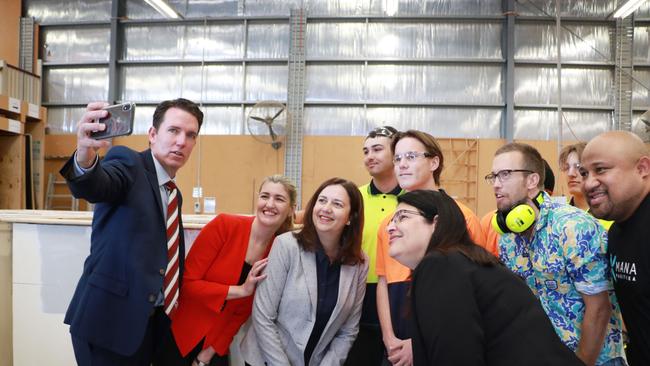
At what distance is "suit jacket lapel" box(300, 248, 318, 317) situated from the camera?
2314 millimetres

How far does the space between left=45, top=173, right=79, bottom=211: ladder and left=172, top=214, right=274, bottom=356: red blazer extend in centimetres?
858

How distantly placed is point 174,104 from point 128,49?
9101 mm

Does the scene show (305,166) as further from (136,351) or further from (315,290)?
(136,351)

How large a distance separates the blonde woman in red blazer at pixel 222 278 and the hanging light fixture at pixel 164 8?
24.6 ft

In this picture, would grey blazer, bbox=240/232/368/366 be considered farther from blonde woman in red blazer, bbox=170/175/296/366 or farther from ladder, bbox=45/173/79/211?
ladder, bbox=45/173/79/211

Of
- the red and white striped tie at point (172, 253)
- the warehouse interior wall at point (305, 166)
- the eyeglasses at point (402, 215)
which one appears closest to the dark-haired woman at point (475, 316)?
the eyeglasses at point (402, 215)

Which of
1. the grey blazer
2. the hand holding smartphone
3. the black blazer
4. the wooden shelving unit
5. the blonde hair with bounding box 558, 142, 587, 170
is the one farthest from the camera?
the wooden shelving unit

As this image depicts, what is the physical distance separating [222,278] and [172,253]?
38cm

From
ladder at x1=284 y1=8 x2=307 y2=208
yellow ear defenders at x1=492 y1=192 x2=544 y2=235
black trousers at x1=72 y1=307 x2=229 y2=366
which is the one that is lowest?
black trousers at x1=72 y1=307 x2=229 y2=366

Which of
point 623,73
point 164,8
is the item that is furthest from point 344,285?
point 623,73

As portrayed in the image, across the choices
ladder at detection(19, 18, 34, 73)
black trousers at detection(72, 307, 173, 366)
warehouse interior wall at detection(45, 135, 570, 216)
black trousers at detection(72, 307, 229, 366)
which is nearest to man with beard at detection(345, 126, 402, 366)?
black trousers at detection(72, 307, 229, 366)

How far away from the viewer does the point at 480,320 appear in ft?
4.48

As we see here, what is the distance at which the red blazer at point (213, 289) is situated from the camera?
242 centimetres

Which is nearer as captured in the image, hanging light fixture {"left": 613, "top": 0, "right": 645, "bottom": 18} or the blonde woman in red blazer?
the blonde woman in red blazer
